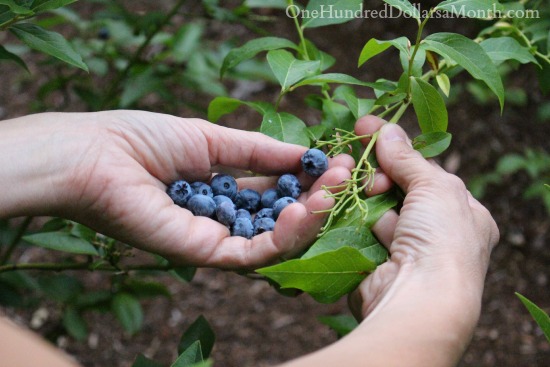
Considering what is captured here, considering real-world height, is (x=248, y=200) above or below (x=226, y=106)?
below

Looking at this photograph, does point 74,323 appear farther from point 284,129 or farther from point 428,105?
point 428,105

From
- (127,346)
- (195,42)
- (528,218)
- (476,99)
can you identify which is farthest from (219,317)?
(476,99)

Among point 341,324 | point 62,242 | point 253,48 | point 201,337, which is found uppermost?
point 253,48

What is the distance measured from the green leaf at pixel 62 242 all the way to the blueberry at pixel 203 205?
0.96ft

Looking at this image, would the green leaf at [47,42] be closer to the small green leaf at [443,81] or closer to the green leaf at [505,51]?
the small green leaf at [443,81]

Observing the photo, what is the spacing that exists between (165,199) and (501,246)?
221 centimetres

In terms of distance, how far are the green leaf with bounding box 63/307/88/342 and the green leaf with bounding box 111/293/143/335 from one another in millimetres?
186

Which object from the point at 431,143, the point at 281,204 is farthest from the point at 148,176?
the point at 431,143

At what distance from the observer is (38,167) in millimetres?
1396

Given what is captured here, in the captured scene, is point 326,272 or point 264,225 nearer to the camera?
point 326,272

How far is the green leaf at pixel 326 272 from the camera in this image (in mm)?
1131

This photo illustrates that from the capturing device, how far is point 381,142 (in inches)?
54.0

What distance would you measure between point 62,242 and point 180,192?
33 cm

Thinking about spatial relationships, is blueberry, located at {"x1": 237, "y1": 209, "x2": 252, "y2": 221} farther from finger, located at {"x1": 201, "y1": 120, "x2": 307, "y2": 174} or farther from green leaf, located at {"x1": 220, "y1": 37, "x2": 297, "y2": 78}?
green leaf, located at {"x1": 220, "y1": 37, "x2": 297, "y2": 78}
